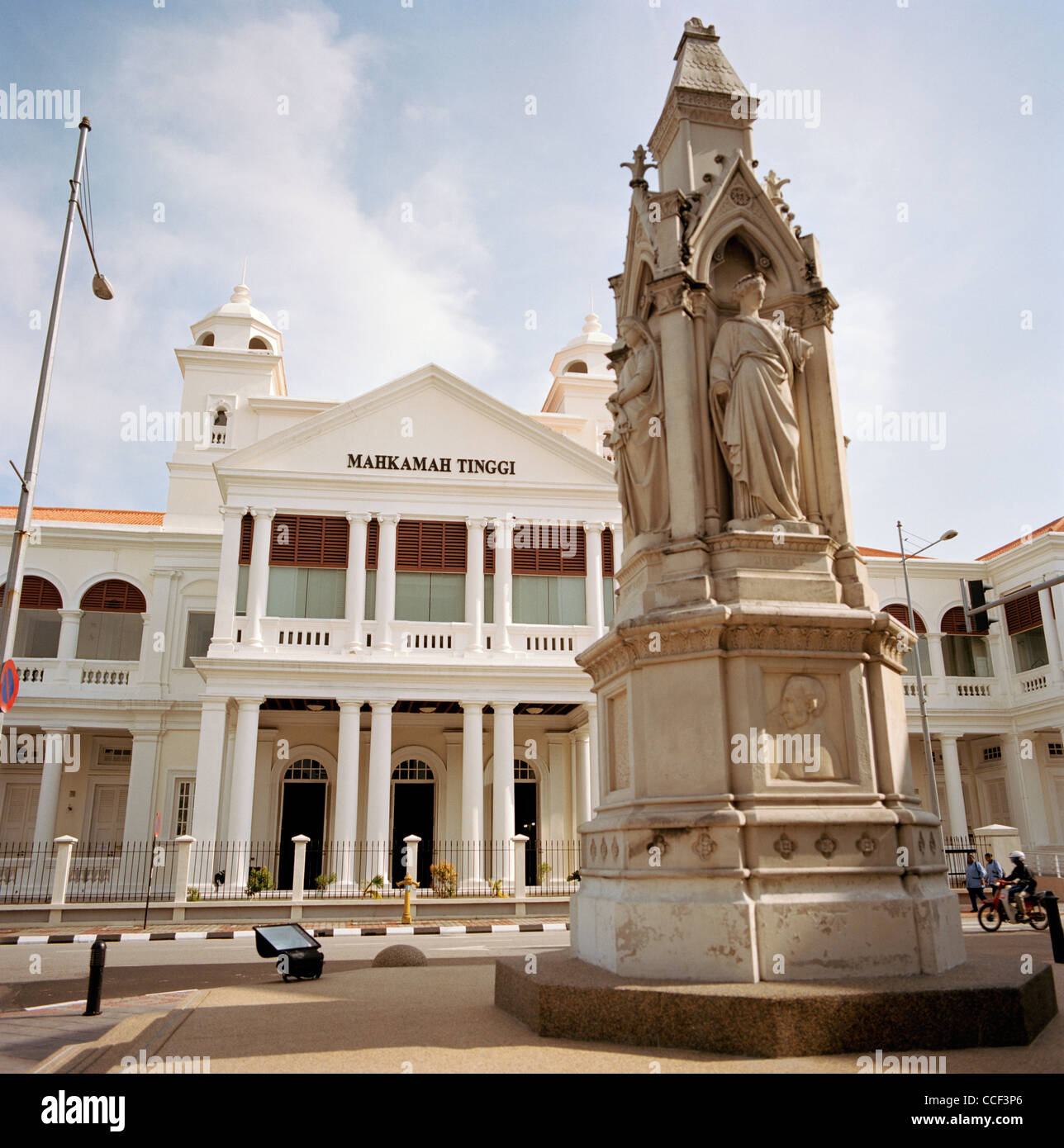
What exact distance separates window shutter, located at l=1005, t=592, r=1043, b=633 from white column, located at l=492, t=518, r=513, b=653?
18.0m

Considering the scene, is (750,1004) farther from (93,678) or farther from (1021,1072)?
(93,678)

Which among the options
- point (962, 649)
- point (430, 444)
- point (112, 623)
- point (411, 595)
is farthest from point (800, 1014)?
point (962, 649)

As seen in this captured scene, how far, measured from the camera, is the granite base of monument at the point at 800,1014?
14.1 ft

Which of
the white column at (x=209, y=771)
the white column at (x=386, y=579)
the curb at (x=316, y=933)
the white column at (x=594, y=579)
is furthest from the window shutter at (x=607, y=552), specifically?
the curb at (x=316, y=933)

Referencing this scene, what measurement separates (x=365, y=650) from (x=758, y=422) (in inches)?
777

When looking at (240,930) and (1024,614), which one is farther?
(1024,614)

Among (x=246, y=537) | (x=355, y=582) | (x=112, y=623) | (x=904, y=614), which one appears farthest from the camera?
(x=904, y=614)

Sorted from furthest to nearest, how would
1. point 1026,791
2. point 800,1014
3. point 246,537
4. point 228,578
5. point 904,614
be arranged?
point 904,614 < point 1026,791 < point 246,537 < point 228,578 < point 800,1014

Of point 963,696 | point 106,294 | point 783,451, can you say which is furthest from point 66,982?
point 963,696

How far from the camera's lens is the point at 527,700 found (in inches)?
974

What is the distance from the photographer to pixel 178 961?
43.7 feet

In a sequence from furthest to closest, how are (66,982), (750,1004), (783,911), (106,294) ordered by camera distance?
1. (106,294)
2. (66,982)
3. (783,911)
4. (750,1004)

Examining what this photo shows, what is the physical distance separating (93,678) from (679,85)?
26861 mm

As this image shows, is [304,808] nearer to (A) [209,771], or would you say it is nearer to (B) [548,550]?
(A) [209,771]
